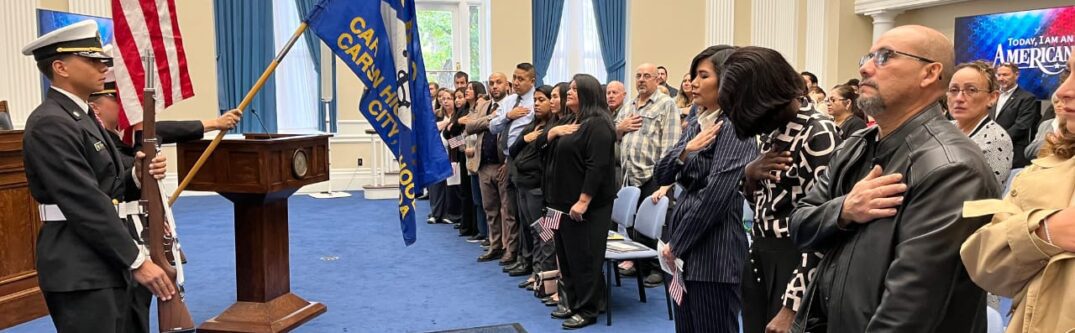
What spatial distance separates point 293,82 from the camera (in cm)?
1017

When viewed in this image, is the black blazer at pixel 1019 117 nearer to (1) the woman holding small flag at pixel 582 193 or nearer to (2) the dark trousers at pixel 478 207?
(1) the woman holding small flag at pixel 582 193

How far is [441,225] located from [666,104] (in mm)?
3106

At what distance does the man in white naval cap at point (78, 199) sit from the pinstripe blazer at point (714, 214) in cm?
164

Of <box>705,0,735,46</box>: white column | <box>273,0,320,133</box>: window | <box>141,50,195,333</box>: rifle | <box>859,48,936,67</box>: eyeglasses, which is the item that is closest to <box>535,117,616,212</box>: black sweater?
<box>141,50,195,333</box>: rifle

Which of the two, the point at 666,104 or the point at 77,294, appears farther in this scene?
the point at 666,104

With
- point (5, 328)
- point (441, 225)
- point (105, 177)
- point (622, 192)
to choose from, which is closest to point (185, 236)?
point (441, 225)

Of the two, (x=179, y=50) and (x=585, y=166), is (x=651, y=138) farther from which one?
(x=179, y=50)

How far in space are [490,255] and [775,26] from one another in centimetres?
596

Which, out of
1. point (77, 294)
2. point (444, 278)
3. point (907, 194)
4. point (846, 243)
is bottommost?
point (444, 278)

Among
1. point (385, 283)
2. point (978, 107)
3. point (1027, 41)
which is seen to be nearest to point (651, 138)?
point (385, 283)

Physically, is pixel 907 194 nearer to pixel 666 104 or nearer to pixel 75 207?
pixel 75 207

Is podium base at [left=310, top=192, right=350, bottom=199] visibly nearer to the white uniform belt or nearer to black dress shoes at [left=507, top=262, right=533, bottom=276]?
black dress shoes at [left=507, top=262, right=533, bottom=276]

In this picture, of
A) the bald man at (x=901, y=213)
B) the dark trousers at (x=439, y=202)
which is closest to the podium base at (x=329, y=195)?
the dark trousers at (x=439, y=202)

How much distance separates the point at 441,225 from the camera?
24.3 feet
